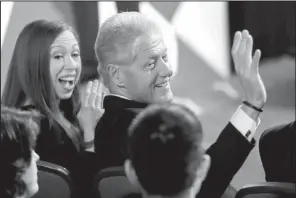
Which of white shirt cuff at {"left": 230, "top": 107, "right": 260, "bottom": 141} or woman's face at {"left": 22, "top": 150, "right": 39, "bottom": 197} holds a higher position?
white shirt cuff at {"left": 230, "top": 107, "right": 260, "bottom": 141}

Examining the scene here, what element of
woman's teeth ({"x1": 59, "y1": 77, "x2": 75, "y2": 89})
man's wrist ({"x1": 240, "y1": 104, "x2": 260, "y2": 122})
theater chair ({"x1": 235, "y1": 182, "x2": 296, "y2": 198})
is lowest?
theater chair ({"x1": 235, "y1": 182, "x2": 296, "y2": 198})

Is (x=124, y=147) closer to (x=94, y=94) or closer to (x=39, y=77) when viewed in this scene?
(x=94, y=94)

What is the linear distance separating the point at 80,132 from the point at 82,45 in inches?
8.2

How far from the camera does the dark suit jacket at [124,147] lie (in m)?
1.16

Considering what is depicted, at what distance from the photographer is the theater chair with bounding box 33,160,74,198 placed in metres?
1.22

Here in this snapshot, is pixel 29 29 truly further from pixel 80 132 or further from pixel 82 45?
pixel 80 132

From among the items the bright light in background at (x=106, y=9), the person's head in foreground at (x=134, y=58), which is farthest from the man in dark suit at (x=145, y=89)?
the bright light in background at (x=106, y=9)

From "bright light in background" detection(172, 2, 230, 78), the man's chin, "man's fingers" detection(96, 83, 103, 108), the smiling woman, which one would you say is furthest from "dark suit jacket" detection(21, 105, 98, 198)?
"bright light in background" detection(172, 2, 230, 78)

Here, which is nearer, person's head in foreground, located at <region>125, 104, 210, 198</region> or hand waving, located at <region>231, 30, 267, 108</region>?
person's head in foreground, located at <region>125, 104, 210, 198</region>

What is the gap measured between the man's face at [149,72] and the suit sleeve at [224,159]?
17cm

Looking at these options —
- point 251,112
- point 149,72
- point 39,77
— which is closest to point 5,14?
point 39,77

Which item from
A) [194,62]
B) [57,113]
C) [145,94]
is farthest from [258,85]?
[57,113]

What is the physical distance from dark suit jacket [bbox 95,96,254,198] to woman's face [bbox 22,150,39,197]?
177mm

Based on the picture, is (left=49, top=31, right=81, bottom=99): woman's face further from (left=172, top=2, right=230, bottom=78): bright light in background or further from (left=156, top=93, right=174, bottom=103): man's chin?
(left=172, top=2, right=230, bottom=78): bright light in background
